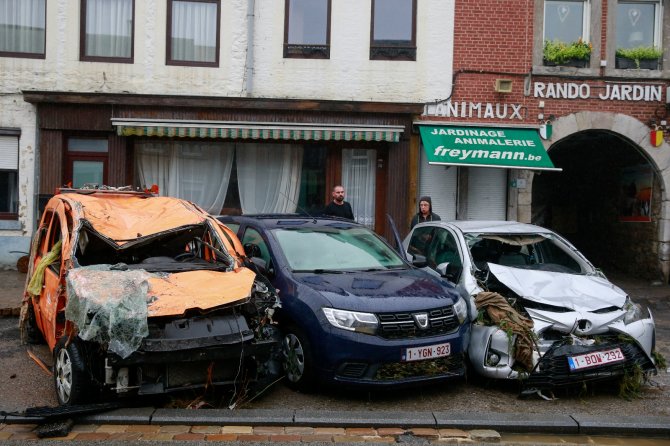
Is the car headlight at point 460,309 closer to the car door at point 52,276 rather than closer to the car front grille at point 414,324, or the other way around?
the car front grille at point 414,324

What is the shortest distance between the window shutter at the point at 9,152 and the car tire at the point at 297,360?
9.28 meters

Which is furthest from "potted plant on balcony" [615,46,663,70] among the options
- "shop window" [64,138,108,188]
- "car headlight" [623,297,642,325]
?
"shop window" [64,138,108,188]

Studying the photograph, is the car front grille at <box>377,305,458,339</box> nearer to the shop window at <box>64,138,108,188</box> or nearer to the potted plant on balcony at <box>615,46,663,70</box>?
the shop window at <box>64,138,108,188</box>

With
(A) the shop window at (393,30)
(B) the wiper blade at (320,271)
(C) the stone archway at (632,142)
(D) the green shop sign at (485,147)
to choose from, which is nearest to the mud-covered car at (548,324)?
(B) the wiper blade at (320,271)

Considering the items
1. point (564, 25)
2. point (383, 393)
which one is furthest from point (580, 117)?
point (383, 393)

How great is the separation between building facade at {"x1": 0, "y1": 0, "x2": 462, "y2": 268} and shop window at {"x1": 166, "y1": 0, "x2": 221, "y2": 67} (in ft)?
0.08

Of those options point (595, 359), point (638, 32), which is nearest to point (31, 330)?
point (595, 359)

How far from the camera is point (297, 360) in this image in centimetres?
643

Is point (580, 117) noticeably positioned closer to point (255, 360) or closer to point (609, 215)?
point (609, 215)

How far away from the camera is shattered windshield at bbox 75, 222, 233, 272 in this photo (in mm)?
6711

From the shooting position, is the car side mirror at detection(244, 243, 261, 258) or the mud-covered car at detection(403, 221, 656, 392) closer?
the mud-covered car at detection(403, 221, 656, 392)

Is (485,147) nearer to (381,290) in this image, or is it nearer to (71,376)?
(381,290)

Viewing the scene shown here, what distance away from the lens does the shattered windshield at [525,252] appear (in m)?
8.06

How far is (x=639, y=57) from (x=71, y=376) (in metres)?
12.7
